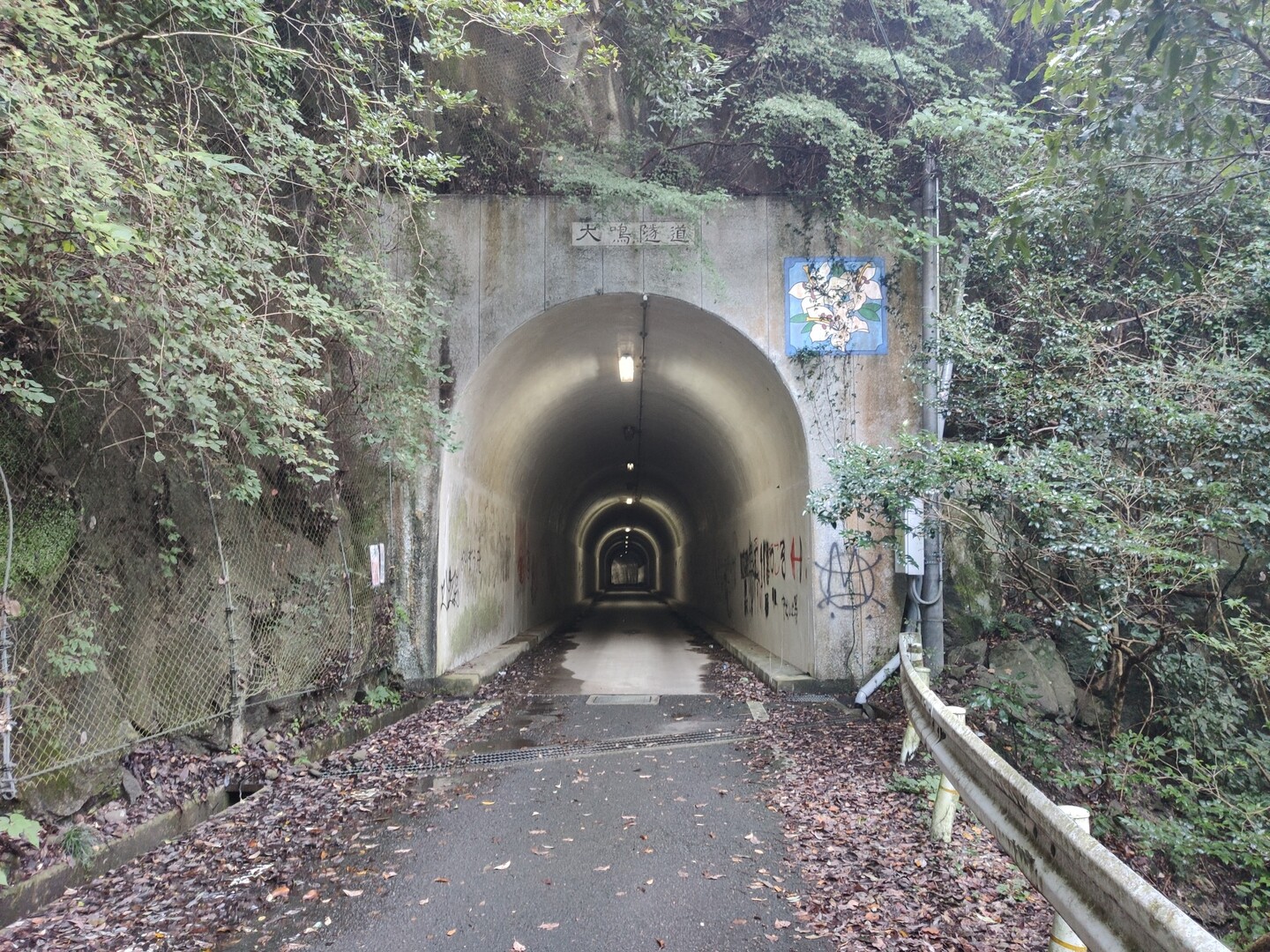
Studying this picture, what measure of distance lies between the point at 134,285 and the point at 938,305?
26.5 feet

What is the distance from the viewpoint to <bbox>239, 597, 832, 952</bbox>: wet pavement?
137 inches

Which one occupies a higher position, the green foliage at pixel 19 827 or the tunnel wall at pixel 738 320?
the tunnel wall at pixel 738 320

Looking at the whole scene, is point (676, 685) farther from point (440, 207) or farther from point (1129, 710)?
point (440, 207)

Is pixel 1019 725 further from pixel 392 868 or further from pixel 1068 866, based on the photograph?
pixel 392 868

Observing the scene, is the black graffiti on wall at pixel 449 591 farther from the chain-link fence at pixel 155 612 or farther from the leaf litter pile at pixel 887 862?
the leaf litter pile at pixel 887 862

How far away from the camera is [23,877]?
12.2 ft

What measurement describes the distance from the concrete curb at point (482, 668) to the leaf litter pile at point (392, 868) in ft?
8.66

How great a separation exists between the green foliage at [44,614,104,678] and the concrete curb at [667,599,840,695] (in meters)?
6.84

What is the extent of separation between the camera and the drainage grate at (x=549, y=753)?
20.5 ft

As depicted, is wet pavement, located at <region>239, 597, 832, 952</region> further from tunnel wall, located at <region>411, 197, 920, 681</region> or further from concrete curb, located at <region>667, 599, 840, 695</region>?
tunnel wall, located at <region>411, 197, 920, 681</region>

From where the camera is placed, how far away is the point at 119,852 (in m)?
4.30

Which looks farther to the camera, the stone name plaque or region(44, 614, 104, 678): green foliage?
the stone name plaque

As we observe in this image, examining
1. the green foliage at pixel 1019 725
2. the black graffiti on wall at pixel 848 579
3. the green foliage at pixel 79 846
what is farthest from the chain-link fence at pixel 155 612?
the green foliage at pixel 1019 725

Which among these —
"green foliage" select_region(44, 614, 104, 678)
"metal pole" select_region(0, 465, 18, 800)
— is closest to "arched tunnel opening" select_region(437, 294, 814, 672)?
"green foliage" select_region(44, 614, 104, 678)
